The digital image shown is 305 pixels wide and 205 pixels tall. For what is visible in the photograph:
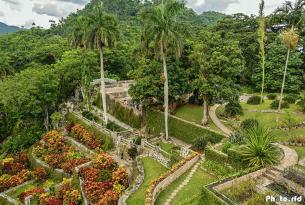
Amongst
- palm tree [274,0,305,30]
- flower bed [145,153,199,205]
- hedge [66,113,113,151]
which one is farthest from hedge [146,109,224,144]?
palm tree [274,0,305,30]

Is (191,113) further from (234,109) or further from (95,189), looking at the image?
(95,189)

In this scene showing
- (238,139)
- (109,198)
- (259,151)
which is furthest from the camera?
(238,139)

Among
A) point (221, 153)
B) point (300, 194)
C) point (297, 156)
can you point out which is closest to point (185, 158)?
point (221, 153)

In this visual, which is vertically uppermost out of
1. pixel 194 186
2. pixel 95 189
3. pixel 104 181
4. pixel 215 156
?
pixel 215 156

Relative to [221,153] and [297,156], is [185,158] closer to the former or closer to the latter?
[221,153]

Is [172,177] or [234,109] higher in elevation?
[234,109]

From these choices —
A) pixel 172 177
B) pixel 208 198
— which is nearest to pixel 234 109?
pixel 172 177
